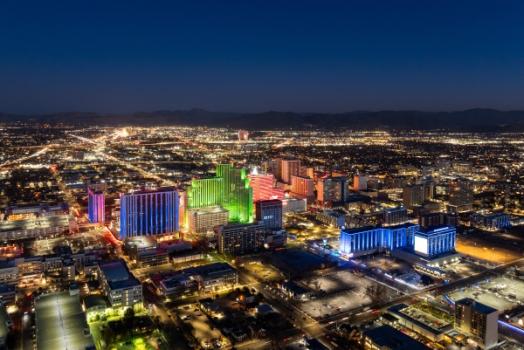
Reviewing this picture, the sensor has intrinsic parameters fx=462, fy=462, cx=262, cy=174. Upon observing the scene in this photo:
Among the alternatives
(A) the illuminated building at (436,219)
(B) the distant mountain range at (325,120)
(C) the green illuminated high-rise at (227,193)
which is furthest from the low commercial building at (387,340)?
(B) the distant mountain range at (325,120)

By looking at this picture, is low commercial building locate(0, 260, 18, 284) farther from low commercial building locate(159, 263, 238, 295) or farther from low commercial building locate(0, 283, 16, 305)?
low commercial building locate(159, 263, 238, 295)

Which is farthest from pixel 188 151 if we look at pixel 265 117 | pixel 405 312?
pixel 265 117

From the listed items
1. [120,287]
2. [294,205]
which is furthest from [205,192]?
[120,287]

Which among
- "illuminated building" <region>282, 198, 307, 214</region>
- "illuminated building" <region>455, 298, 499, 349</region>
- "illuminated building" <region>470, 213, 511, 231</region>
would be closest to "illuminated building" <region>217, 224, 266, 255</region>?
"illuminated building" <region>282, 198, 307, 214</region>

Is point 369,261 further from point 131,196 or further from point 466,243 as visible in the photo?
point 131,196

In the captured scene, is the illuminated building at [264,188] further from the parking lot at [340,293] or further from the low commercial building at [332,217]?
the parking lot at [340,293]

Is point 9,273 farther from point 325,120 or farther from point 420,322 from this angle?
point 325,120
